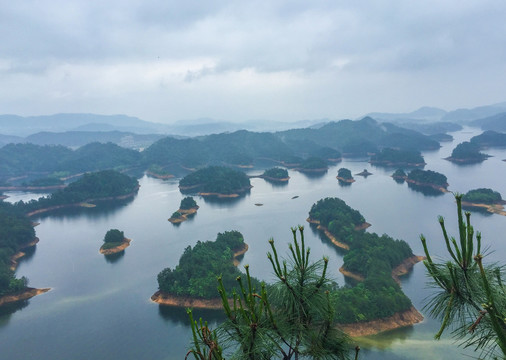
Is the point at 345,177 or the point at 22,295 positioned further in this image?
the point at 345,177

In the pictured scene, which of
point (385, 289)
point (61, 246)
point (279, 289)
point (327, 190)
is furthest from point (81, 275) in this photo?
point (327, 190)

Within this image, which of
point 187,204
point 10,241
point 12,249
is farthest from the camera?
point 187,204

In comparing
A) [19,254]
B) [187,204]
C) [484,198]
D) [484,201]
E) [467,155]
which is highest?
[467,155]

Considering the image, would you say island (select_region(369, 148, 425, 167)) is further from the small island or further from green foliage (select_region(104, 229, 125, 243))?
green foliage (select_region(104, 229, 125, 243))

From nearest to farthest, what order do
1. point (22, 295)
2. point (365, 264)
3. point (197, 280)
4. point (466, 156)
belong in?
1. point (197, 280)
2. point (365, 264)
3. point (22, 295)
4. point (466, 156)

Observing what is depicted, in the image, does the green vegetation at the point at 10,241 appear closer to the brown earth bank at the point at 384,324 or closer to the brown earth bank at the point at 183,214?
the brown earth bank at the point at 183,214

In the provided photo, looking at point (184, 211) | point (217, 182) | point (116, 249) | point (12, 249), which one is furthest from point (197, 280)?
point (217, 182)

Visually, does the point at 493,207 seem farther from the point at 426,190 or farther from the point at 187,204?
the point at 187,204

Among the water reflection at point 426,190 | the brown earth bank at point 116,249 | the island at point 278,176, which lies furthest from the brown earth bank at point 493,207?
the brown earth bank at point 116,249
